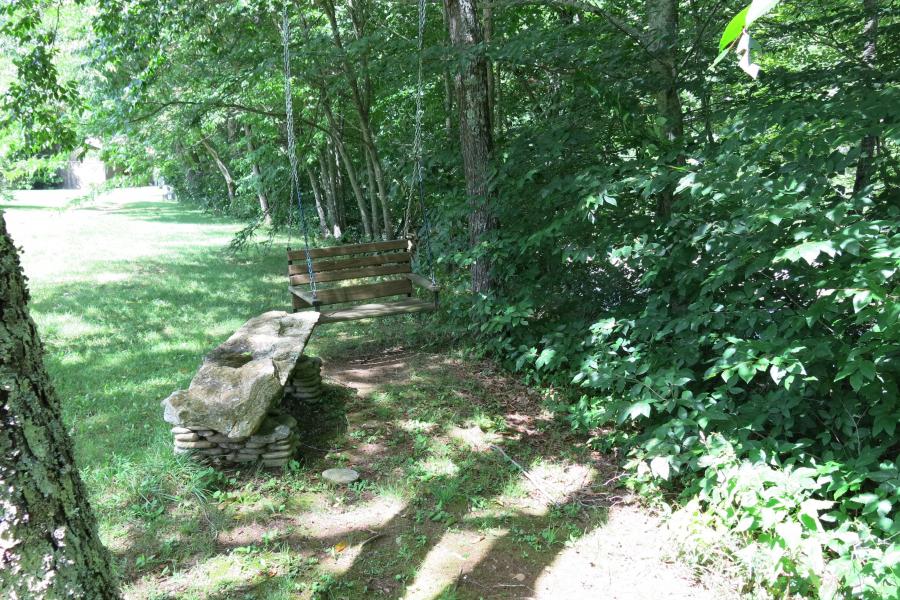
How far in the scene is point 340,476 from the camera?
3953mm

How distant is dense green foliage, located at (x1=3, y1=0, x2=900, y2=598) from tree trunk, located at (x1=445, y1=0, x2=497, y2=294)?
0.13 m

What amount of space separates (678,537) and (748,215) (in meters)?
1.72

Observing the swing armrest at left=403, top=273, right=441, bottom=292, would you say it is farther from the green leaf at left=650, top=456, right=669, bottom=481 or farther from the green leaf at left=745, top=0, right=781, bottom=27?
the green leaf at left=745, top=0, right=781, bottom=27

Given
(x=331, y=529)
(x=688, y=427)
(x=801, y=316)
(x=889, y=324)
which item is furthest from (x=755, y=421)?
(x=331, y=529)

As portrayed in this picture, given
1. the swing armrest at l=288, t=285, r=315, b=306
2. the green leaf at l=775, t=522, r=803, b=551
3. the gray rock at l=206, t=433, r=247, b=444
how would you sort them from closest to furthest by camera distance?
the green leaf at l=775, t=522, r=803, b=551 → the gray rock at l=206, t=433, r=247, b=444 → the swing armrest at l=288, t=285, r=315, b=306

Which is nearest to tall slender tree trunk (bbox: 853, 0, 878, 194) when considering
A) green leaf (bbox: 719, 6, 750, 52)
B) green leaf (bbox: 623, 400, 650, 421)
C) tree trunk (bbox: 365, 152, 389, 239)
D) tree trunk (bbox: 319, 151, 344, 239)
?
green leaf (bbox: 623, 400, 650, 421)

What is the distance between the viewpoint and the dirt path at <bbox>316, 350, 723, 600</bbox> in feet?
10.0

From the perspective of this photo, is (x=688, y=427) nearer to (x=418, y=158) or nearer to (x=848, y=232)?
(x=848, y=232)

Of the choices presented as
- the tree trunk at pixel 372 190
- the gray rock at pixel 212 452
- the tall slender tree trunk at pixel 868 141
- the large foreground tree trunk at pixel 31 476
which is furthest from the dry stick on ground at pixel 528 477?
the tree trunk at pixel 372 190

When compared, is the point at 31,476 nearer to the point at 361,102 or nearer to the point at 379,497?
the point at 379,497

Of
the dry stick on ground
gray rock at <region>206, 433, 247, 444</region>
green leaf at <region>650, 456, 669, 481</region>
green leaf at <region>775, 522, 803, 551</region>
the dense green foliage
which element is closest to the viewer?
green leaf at <region>775, 522, 803, 551</region>

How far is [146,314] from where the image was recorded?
7883mm


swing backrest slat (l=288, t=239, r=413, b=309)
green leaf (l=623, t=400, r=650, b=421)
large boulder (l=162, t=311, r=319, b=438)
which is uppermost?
swing backrest slat (l=288, t=239, r=413, b=309)

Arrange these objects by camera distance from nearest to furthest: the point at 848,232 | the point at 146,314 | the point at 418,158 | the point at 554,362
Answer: the point at 848,232 < the point at 554,362 < the point at 418,158 < the point at 146,314
